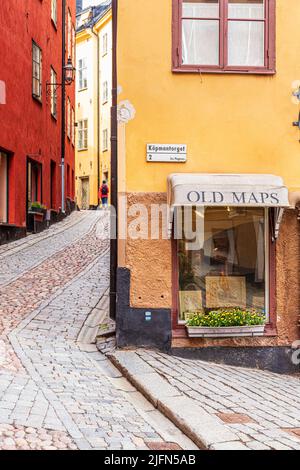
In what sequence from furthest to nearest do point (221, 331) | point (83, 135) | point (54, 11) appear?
point (83, 135), point (54, 11), point (221, 331)

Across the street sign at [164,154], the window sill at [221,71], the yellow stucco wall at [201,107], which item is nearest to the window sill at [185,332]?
the yellow stucco wall at [201,107]

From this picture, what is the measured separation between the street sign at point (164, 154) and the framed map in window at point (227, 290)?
1.66 meters

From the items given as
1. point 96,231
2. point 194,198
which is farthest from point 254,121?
point 96,231

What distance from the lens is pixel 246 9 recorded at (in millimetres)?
8680

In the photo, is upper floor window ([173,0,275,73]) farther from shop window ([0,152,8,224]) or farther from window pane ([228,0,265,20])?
shop window ([0,152,8,224])

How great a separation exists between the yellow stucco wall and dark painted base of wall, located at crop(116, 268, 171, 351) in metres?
1.33

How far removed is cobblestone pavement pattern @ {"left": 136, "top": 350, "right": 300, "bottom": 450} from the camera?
16.8ft

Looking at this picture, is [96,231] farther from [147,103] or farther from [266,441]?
[266,441]

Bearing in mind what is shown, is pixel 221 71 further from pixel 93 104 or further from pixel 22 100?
pixel 93 104

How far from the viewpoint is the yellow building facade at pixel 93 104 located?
140ft

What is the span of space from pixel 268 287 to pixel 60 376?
3.16 m

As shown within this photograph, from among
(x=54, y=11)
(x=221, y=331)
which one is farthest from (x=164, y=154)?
(x=54, y=11)

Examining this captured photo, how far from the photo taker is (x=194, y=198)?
25.9 ft
